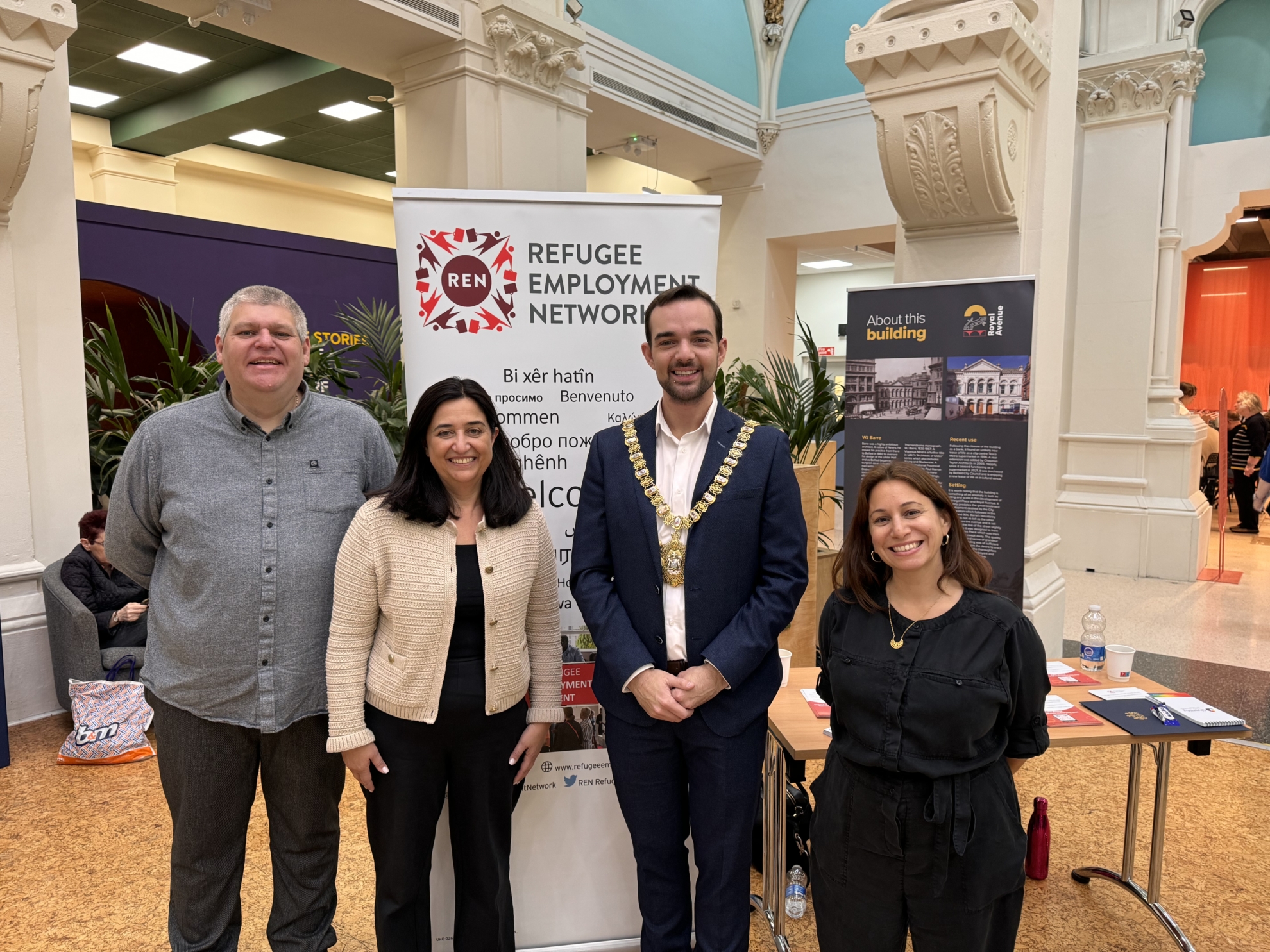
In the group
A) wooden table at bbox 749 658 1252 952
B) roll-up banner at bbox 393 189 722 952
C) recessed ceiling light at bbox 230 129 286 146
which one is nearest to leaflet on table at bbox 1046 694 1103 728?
wooden table at bbox 749 658 1252 952

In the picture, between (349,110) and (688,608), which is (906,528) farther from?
(349,110)

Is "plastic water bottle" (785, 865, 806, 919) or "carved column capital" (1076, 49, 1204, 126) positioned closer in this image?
"plastic water bottle" (785, 865, 806, 919)

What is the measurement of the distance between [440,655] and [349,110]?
820 cm

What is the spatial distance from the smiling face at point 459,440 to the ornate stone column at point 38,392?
3.05 m

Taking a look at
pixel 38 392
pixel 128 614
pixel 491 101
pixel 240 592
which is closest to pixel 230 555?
pixel 240 592

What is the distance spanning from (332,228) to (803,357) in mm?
6765

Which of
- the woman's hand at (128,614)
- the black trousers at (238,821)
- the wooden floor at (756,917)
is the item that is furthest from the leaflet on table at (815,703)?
the woman's hand at (128,614)

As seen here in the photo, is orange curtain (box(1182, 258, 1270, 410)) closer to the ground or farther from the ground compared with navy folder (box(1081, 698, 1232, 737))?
farther from the ground

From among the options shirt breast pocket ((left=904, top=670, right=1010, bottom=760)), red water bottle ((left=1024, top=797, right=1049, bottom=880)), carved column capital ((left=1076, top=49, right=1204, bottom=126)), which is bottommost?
red water bottle ((left=1024, top=797, right=1049, bottom=880))

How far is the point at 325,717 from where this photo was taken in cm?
187

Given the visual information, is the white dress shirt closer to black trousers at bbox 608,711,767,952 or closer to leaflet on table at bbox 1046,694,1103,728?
black trousers at bbox 608,711,767,952

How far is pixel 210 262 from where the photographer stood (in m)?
6.18

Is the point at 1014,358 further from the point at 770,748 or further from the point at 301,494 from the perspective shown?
the point at 301,494

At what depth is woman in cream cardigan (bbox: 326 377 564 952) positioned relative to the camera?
5.78 feet
